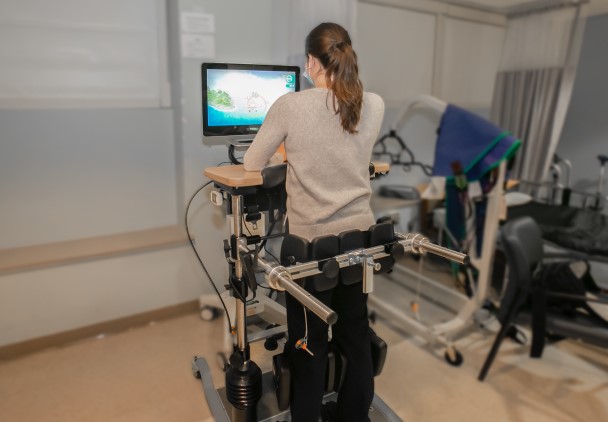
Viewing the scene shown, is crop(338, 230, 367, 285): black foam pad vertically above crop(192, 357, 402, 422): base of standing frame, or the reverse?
crop(338, 230, 367, 285): black foam pad

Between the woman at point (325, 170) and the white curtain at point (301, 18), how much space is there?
43.4 inches

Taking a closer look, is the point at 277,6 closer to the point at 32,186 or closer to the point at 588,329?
the point at 32,186

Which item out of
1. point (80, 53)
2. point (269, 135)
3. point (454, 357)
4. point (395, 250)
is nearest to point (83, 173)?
point (80, 53)

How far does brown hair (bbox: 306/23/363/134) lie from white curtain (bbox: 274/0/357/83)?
44.1 inches

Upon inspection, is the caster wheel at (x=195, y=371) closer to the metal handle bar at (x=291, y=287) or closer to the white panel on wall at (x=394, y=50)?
the metal handle bar at (x=291, y=287)

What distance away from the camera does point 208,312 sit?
2.72 m

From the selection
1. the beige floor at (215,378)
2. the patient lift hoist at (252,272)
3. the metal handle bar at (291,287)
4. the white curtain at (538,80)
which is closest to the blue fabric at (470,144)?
the patient lift hoist at (252,272)

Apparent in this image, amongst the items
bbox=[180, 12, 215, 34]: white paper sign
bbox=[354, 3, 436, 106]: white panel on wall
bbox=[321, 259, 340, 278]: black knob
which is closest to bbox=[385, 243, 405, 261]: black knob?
bbox=[321, 259, 340, 278]: black knob

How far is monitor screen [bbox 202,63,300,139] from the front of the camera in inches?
73.6

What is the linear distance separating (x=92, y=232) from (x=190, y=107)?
94 cm

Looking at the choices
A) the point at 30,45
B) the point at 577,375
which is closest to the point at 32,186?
the point at 30,45

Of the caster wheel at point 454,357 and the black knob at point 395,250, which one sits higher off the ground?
the black knob at point 395,250

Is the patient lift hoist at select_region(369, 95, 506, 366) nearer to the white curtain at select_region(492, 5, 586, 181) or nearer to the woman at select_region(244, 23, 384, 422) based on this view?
the woman at select_region(244, 23, 384, 422)

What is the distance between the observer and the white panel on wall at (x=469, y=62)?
383 cm
